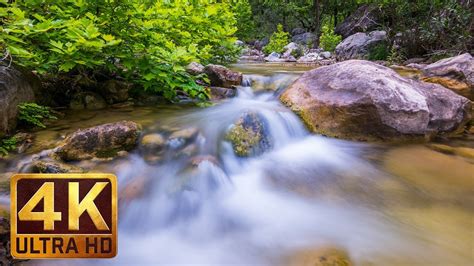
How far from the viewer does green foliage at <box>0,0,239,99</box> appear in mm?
2969

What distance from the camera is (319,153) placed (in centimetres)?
375

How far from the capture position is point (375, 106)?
402cm

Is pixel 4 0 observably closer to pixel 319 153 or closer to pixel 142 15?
pixel 142 15

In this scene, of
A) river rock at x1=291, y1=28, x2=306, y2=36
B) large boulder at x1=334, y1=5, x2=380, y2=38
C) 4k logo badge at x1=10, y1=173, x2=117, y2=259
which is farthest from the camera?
river rock at x1=291, y1=28, x2=306, y2=36

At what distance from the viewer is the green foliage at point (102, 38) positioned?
9.74ft

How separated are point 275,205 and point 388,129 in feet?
7.24

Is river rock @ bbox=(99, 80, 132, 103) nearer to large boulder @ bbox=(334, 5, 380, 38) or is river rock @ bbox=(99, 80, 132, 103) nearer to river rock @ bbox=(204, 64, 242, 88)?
river rock @ bbox=(204, 64, 242, 88)

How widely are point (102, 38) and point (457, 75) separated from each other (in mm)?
5767

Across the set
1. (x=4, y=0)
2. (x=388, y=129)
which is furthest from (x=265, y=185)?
(x=4, y=0)

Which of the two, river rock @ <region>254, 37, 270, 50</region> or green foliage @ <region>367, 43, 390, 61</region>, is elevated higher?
river rock @ <region>254, 37, 270, 50</region>

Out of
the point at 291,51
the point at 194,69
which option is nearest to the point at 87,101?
the point at 194,69

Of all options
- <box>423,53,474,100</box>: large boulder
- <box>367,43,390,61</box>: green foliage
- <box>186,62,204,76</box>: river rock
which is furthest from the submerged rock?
<box>367,43,390,61</box>: green foliage

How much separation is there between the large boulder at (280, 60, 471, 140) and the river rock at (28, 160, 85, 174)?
2.97 meters

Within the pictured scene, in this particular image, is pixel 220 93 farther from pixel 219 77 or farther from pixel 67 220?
pixel 67 220
